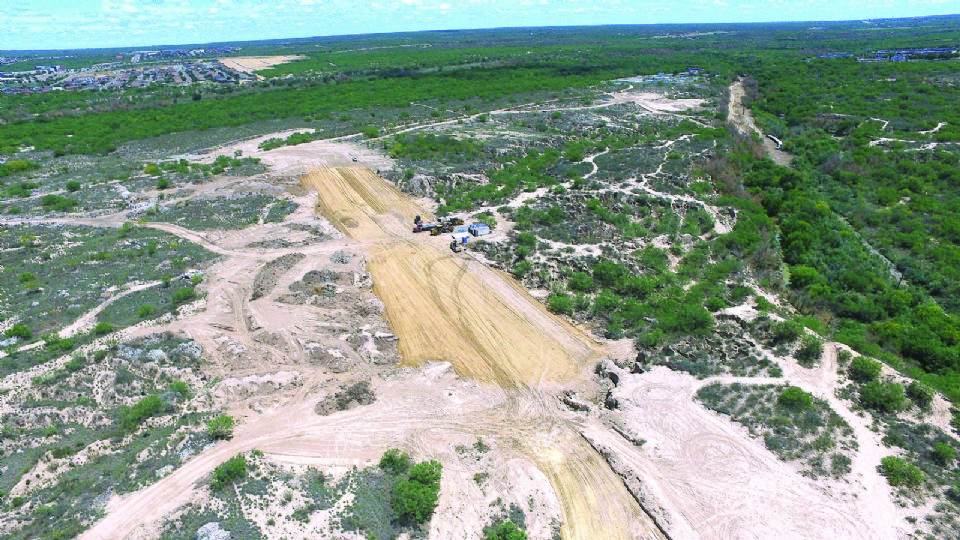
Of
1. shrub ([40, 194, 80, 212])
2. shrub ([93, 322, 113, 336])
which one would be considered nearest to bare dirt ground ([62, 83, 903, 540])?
shrub ([93, 322, 113, 336])

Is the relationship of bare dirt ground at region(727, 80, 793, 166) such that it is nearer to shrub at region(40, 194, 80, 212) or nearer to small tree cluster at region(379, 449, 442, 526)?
small tree cluster at region(379, 449, 442, 526)

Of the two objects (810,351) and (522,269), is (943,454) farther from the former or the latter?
(522,269)

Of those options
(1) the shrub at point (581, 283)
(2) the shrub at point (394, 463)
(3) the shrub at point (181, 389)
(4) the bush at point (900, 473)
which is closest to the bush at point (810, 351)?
(4) the bush at point (900, 473)

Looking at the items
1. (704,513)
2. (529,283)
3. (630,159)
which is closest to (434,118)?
(630,159)

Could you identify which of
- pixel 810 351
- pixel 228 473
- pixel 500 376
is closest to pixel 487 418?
pixel 500 376

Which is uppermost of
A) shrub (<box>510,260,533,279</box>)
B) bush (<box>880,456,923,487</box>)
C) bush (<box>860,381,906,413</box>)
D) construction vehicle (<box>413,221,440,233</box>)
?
construction vehicle (<box>413,221,440,233</box>)

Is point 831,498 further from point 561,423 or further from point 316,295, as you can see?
point 316,295

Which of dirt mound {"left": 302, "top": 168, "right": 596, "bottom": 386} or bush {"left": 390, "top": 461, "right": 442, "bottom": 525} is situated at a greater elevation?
dirt mound {"left": 302, "top": 168, "right": 596, "bottom": 386}
